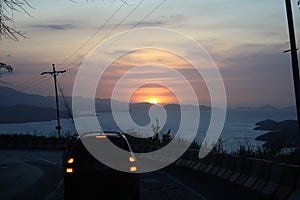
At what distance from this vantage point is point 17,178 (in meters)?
23.6

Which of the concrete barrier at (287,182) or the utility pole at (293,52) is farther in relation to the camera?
the utility pole at (293,52)

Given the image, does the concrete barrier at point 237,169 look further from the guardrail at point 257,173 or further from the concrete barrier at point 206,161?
the concrete barrier at point 206,161

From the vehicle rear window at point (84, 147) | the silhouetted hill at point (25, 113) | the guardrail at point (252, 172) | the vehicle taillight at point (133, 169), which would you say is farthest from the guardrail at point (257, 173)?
the silhouetted hill at point (25, 113)

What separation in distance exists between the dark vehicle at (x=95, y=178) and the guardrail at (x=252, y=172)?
3.65 metres

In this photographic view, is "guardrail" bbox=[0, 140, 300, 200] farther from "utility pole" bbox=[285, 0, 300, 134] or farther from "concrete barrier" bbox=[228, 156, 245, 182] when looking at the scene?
"utility pole" bbox=[285, 0, 300, 134]

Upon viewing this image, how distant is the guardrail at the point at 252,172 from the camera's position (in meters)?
13.1

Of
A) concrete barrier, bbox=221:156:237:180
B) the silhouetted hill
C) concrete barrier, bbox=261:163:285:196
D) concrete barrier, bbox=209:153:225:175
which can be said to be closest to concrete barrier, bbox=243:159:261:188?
concrete barrier, bbox=261:163:285:196

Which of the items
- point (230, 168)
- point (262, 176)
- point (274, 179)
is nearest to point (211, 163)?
point (230, 168)

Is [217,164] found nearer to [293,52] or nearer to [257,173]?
[257,173]

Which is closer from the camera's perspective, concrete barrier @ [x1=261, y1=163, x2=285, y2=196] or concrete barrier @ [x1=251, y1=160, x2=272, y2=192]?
A: concrete barrier @ [x1=261, y1=163, x2=285, y2=196]

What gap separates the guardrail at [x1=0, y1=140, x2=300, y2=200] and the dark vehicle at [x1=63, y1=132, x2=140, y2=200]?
3.65 meters

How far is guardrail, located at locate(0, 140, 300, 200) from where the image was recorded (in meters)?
13.1

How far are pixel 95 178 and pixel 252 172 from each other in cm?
561

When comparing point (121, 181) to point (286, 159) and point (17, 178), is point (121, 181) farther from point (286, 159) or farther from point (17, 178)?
point (17, 178)
